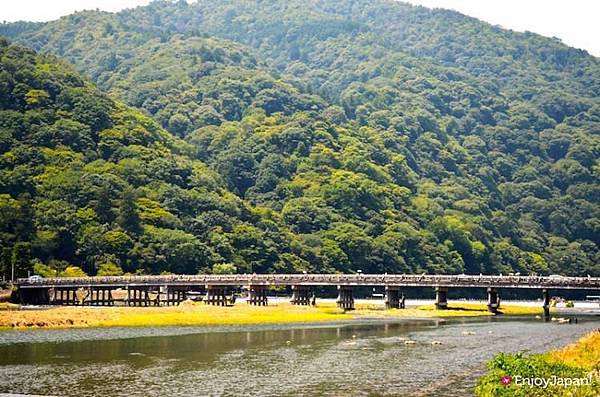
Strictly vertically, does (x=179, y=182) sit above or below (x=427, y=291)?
above

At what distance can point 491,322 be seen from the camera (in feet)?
352

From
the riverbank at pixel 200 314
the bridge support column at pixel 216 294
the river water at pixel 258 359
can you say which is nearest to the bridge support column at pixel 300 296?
the riverbank at pixel 200 314

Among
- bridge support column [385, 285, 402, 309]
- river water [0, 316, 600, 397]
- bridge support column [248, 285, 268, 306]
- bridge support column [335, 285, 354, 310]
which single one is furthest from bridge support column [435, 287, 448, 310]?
river water [0, 316, 600, 397]

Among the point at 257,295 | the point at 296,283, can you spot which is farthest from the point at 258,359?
the point at 257,295

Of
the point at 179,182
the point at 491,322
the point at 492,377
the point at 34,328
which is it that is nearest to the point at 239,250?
the point at 179,182

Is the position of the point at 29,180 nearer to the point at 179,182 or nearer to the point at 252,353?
the point at 179,182

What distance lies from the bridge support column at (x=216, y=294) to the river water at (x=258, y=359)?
32.1m

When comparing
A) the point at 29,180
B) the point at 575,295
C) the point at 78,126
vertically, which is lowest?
the point at 575,295

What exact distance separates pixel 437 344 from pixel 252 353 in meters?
17.1

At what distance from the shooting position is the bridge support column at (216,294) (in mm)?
127188

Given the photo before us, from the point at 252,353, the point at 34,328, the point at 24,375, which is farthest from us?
the point at 34,328

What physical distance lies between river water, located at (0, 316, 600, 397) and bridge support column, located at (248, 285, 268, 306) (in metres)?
30.2

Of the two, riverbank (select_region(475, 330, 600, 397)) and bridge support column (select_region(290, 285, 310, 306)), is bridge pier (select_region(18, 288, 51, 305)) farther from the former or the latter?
riverbank (select_region(475, 330, 600, 397))

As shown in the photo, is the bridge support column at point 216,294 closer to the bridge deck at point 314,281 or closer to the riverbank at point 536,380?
the bridge deck at point 314,281
